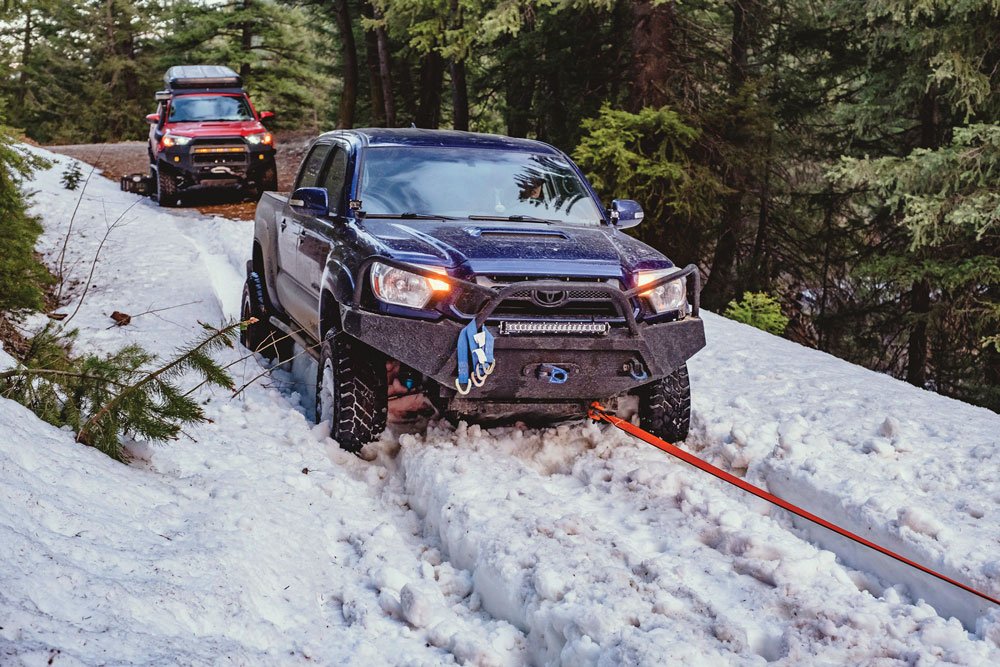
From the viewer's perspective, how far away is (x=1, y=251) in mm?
6809

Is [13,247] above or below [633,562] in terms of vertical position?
above

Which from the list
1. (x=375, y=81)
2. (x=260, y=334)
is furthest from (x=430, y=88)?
(x=260, y=334)

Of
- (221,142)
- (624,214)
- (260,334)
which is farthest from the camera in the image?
(221,142)

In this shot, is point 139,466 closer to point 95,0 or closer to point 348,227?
point 348,227

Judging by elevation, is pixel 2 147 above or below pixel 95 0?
below

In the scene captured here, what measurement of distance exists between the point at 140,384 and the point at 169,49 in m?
37.2

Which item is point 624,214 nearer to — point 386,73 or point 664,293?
point 664,293

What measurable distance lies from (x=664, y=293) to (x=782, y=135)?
13561 millimetres

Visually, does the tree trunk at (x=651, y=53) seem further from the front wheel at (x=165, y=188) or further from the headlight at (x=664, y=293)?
the front wheel at (x=165, y=188)

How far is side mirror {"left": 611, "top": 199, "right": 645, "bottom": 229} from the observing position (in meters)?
6.70

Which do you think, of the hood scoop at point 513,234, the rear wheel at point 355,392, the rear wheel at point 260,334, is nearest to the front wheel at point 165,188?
Result: the rear wheel at point 260,334

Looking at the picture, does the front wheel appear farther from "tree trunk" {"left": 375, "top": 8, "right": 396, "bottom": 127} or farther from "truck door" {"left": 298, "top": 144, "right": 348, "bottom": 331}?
"truck door" {"left": 298, "top": 144, "right": 348, "bottom": 331}

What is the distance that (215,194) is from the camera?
2142 cm

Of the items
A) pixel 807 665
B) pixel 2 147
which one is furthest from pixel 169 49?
pixel 807 665
